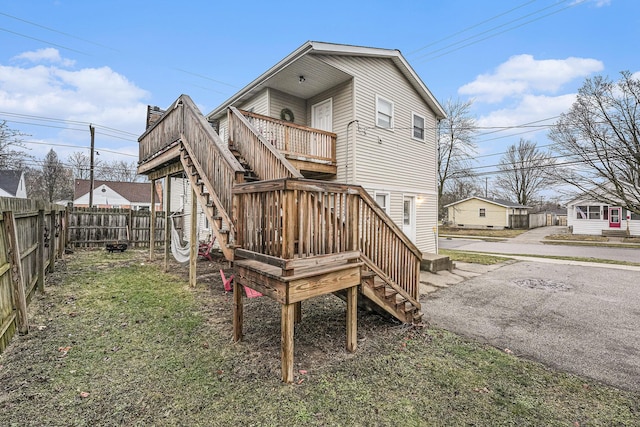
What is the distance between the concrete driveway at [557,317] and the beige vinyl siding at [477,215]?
2560 cm

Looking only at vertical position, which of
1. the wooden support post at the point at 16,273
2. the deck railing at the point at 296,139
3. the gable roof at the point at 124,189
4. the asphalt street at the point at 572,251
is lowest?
A: the asphalt street at the point at 572,251

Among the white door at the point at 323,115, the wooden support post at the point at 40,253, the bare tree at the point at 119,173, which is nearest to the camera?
the wooden support post at the point at 40,253

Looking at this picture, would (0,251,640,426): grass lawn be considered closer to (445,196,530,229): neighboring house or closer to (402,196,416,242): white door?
(402,196,416,242): white door

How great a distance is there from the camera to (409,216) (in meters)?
10.9

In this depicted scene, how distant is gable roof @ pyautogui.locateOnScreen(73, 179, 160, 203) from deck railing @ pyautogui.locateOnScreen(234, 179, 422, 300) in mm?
39060

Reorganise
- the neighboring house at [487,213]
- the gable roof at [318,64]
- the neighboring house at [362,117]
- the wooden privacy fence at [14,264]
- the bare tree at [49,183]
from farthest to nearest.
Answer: the bare tree at [49,183]
the neighboring house at [487,213]
the neighboring house at [362,117]
the gable roof at [318,64]
the wooden privacy fence at [14,264]

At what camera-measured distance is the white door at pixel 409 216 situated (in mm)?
10687

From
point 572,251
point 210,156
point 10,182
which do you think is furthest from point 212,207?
point 10,182

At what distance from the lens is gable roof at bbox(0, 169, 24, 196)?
23130mm

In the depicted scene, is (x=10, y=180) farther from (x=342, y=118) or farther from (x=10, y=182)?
(x=342, y=118)

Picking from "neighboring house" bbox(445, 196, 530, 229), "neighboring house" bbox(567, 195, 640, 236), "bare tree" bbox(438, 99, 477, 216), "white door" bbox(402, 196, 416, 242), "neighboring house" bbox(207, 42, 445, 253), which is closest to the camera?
"neighboring house" bbox(207, 42, 445, 253)

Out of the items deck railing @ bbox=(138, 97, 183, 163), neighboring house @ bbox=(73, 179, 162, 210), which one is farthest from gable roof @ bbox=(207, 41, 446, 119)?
neighboring house @ bbox=(73, 179, 162, 210)

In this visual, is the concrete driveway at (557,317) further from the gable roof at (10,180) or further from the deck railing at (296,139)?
the gable roof at (10,180)

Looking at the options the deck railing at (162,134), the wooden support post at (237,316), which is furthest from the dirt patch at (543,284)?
the deck railing at (162,134)
